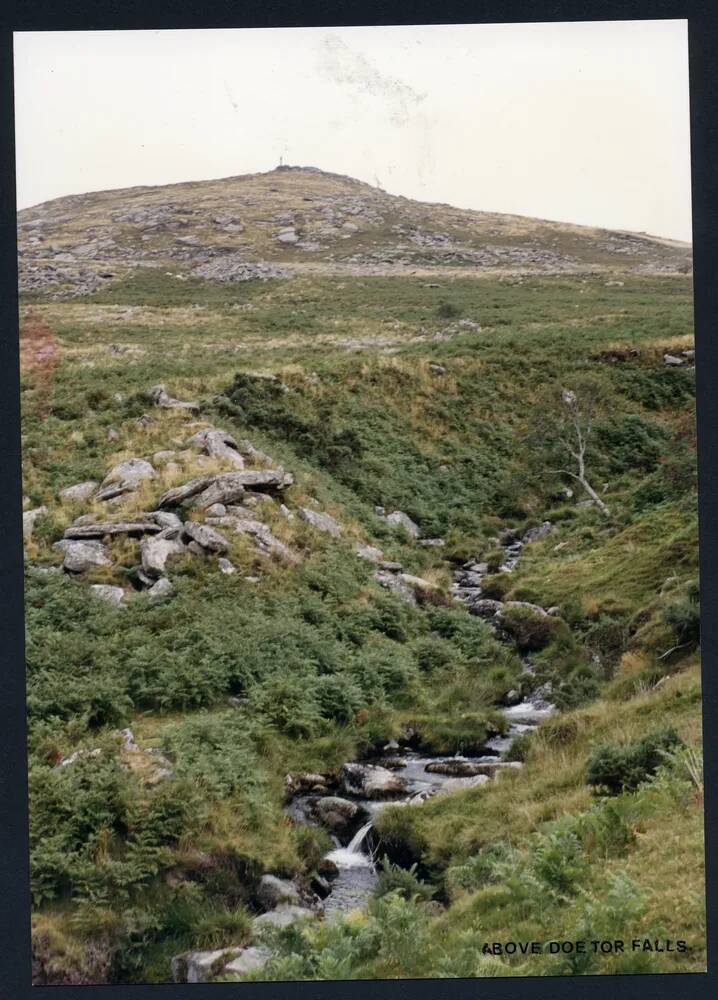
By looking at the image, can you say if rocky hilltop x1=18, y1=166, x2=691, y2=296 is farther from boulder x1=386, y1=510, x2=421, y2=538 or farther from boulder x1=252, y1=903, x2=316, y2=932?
boulder x1=252, y1=903, x2=316, y2=932

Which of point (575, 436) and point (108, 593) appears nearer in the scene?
point (108, 593)

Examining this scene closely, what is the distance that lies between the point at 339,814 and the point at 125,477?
6354 millimetres

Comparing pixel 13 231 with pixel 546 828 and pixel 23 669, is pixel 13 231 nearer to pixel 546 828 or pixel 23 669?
pixel 23 669

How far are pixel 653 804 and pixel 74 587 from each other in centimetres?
862

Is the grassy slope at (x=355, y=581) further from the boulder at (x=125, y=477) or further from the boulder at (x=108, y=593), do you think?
the boulder at (x=125, y=477)

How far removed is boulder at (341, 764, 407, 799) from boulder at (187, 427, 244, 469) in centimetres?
551

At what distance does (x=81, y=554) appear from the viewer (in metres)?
13.1

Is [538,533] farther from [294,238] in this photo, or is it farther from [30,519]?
[30,519]

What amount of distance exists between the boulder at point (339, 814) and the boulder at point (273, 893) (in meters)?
0.97

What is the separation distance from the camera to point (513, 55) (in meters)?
13.1

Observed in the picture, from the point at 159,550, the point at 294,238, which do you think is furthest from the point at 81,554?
the point at 294,238

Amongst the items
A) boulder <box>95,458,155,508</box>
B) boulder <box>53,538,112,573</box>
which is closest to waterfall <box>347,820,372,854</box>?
boulder <box>53,538,112,573</box>

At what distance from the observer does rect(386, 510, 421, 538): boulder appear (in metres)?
15.0

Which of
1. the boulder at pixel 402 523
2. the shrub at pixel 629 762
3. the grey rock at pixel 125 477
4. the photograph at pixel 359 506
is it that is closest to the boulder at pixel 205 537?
the photograph at pixel 359 506
